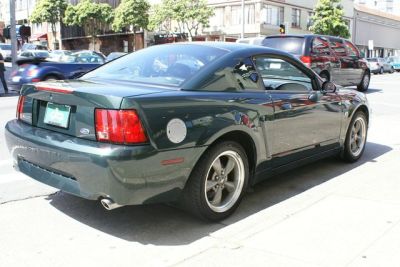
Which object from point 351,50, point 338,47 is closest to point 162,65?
point 338,47

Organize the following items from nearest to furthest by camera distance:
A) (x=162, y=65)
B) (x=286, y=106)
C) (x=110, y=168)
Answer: (x=110, y=168) < (x=162, y=65) < (x=286, y=106)

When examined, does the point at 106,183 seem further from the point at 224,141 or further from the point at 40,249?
the point at 224,141

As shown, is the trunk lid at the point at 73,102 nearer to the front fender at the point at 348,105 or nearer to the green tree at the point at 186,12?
the front fender at the point at 348,105

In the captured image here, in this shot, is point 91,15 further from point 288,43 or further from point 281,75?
point 281,75

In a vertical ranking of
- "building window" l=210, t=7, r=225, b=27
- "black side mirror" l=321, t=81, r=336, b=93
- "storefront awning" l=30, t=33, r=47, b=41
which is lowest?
"black side mirror" l=321, t=81, r=336, b=93

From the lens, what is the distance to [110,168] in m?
3.38

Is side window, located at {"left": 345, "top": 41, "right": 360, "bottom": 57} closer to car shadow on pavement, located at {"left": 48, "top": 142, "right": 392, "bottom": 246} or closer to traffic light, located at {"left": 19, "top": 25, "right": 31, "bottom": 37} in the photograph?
car shadow on pavement, located at {"left": 48, "top": 142, "right": 392, "bottom": 246}

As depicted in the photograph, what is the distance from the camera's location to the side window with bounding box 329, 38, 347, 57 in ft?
46.9

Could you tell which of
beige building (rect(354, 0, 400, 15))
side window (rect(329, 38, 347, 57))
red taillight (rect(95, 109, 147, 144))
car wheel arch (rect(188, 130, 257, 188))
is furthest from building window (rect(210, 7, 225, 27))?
beige building (rect(354, 0, 400, 15))

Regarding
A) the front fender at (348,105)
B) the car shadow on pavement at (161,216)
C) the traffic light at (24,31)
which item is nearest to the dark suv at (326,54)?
the front fender at (348,105)

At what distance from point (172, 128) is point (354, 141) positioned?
3526mm

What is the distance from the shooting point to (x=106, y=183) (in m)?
3.42

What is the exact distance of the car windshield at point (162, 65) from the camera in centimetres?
417

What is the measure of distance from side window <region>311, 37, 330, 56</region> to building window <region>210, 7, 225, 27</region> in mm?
38193
